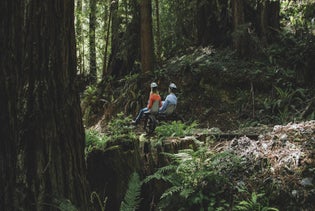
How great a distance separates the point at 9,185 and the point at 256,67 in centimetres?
1151

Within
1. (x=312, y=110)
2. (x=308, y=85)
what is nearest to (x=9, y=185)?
(x=312, y=110)

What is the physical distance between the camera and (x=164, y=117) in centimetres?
962

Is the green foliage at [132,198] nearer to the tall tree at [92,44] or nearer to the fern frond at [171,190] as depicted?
the fern frond at [171,190]

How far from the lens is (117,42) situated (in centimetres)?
1780

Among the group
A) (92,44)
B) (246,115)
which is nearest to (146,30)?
(246,115)

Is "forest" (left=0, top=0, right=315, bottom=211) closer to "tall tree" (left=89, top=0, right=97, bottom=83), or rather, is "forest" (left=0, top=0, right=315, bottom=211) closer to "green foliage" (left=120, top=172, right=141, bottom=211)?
"green foliage" (left=120, top=172, right=141, bottom=211)

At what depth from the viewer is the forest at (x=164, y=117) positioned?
333 cm

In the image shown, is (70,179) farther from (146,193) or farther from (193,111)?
(193,111)

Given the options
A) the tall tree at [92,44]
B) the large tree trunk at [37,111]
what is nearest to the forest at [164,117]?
the large tree trunk at [37,111]

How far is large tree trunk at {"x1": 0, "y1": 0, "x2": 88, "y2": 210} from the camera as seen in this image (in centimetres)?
327

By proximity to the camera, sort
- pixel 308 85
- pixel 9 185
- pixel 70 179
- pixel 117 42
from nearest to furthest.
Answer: pixel 9 185, pixel 70 179, pixel 308 85, pixel 117 42

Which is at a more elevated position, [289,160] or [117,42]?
[117,42]

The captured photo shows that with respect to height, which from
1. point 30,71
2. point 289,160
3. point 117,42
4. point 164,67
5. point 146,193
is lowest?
point 146,193

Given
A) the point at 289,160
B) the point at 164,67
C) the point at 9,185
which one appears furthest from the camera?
the point at 164,67
